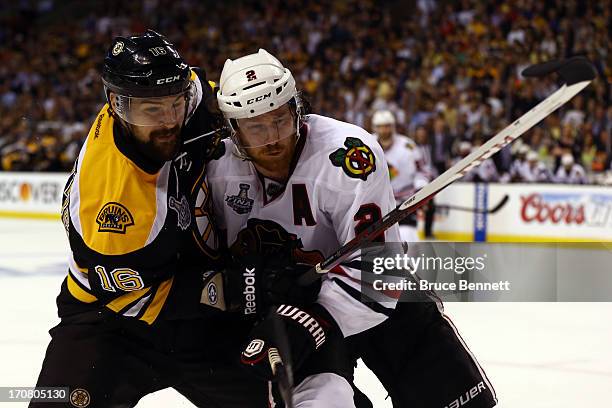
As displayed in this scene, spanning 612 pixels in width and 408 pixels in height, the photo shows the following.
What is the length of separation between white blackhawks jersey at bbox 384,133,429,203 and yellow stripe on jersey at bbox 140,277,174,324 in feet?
14.2

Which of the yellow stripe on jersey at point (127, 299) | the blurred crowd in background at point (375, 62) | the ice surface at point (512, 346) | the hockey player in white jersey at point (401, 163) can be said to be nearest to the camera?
the yellow stripe on jersey at point (127, 299)

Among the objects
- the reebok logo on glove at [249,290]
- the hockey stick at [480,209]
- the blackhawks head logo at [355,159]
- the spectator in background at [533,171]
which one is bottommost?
the hockey stick at [480,209]

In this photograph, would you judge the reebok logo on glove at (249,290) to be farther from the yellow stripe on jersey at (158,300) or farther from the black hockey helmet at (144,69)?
the black hockey helmet at (144,69)

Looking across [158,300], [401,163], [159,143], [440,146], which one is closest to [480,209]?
[440,146]

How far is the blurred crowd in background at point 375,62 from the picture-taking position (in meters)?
9.82

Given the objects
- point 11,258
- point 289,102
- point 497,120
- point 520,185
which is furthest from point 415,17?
point 289,102

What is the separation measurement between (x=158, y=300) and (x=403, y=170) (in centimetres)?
451

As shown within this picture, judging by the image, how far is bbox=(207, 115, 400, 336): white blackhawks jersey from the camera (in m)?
2.46

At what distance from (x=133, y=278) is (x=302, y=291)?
46 centimetres

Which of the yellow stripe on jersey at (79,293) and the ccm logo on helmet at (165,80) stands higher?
the ccm logo on helmet at (165,80)

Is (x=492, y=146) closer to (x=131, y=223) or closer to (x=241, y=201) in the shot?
(x=241, y=201)

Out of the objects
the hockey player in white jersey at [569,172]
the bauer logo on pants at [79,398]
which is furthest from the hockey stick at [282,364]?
the hockey player in white jersey at [569,172]

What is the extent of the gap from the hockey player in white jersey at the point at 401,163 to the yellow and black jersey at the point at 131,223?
14.1 feet

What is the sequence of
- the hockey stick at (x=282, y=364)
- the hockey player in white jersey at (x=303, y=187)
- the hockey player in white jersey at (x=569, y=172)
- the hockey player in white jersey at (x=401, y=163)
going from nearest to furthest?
the hockey stick at (x=282, y=364), the hockey player in white jersey at (x=303, y=187), the hockey player in white jersey at (x=401, y=163), the hockey player in white jersey at (x=569, y=172)
